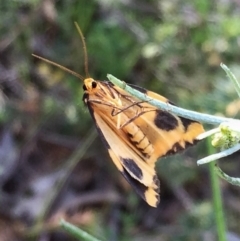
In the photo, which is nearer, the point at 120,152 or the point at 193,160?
the point at 120,152

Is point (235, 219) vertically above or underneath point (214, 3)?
underneath

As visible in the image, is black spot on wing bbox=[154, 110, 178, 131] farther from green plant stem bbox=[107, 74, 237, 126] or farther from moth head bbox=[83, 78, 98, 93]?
green plant stem bbox=[107, 74, 237, 126]

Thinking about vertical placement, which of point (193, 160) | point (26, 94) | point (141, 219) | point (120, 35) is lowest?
point (141, 219)

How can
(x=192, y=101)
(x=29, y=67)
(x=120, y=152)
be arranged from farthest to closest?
1. (x=29, y=67)
2. (x=192, y=101)
3. (x=120, y=152)

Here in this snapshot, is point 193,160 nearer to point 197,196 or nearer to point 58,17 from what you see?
point 197,196

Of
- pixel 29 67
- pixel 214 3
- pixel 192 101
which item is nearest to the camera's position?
pixel 192 101

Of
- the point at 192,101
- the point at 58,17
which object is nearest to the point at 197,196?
the point at 192,101

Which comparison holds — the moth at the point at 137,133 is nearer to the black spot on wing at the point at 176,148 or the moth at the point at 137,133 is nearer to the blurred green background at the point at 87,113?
the black spot on wing at the point at 176,148

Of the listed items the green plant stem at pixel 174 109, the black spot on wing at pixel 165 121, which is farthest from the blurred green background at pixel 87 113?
the green plant stem at pixel 174 109
